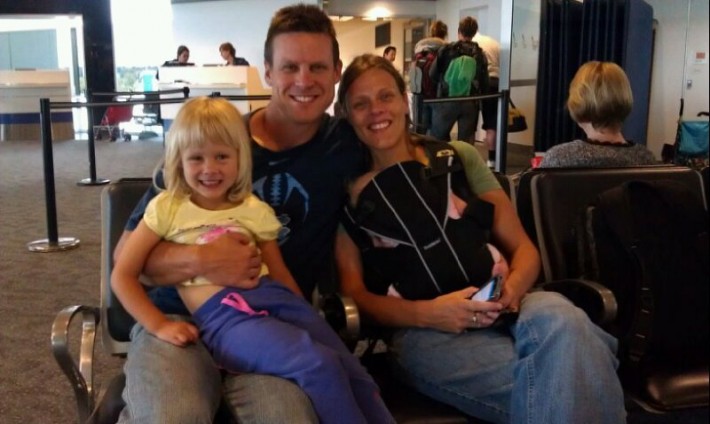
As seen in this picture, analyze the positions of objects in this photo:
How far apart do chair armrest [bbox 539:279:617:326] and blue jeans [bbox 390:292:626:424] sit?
0.12 m

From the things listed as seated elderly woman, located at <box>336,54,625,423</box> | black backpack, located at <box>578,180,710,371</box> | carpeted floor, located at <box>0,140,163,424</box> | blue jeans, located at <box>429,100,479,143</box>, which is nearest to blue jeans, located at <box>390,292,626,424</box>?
seated elderly woman, located at <box>336,54,625,423</box>

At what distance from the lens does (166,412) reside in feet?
4.05

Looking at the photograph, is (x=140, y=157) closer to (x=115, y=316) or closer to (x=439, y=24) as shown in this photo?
(x=439, y=24)

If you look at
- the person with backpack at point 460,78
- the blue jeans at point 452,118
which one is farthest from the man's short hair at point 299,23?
the blue jeans at point 452,118

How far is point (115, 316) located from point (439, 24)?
5.90 meters

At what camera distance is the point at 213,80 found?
35.3 feet

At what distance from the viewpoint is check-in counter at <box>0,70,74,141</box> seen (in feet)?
40.7

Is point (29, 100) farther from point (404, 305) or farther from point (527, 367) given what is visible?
point (527, 367)

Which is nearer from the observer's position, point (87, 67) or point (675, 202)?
point (675, 202)

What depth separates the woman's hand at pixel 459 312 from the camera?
1.57 metres

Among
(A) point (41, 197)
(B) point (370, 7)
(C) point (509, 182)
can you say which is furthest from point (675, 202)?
(B) point (370, 7)

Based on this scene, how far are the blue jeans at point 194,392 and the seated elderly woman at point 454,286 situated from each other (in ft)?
1.35

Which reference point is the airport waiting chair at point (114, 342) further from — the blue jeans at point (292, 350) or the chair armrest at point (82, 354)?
the blue jeans at point (292, 350)

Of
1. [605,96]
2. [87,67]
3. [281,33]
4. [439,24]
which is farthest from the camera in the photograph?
[87,67]
